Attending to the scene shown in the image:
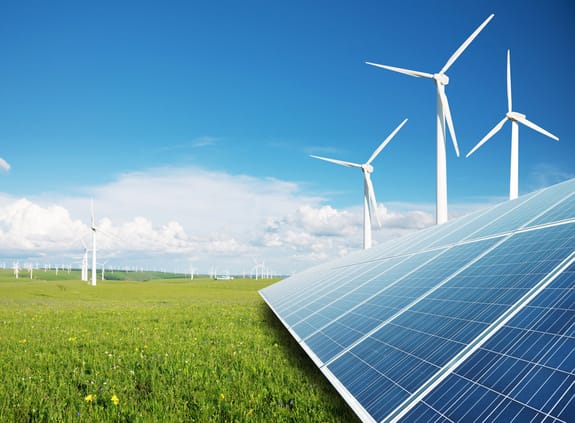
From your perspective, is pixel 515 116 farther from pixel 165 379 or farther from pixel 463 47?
pixel 165 379

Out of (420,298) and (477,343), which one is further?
(420,298)

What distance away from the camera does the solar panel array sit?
3.64m

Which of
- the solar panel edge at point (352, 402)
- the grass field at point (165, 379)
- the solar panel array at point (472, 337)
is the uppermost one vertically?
the solar panel array at point (472, 337)

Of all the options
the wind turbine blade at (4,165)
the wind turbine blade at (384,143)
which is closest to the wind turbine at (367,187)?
the wind turbine blade at (384,143)

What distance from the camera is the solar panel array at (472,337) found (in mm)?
3641

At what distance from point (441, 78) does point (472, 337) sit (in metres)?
32.4

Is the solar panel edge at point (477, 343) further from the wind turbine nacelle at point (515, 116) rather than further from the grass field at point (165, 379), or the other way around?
the wind turbine nacelle at point (515, 116)

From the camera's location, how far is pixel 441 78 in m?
33.5

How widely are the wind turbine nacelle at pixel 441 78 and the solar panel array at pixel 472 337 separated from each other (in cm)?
2675

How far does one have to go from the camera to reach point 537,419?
3.12m

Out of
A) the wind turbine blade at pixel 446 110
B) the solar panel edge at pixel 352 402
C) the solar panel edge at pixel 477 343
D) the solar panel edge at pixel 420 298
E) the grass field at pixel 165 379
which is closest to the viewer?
the solar panel edge at pixel 477 343

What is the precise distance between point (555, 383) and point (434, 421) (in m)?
0.99

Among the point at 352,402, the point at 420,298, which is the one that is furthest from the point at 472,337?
the point at 420,298

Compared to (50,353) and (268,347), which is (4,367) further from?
(268,347)
